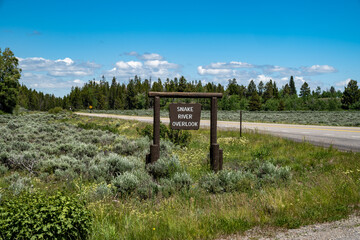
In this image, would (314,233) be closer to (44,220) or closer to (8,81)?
(44,220)

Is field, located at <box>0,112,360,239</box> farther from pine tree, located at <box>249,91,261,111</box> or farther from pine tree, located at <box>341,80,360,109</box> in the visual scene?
pine tree, located at <box>341,80,360,109</box>

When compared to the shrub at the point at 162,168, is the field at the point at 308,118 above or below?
above

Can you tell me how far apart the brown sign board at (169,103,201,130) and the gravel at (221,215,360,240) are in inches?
168

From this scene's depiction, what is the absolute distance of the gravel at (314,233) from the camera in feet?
13.7

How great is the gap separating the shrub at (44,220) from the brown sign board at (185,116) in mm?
4457

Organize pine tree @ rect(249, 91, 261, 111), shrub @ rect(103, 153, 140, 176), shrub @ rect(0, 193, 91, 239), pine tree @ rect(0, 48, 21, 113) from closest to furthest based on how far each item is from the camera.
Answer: shrub @ rect(0, 193, 91, 239), shrub @ rect(103, 153, 140, 176), pine tree @ rect(0, 48, 21, 113), pine tree @ rect(249, 91, 261, 111)

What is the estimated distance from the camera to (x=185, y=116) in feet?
27.5

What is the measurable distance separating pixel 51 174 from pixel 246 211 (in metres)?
5.96

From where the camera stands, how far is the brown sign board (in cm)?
834

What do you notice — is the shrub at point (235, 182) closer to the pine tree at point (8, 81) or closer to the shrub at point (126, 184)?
the shrub at point (126, 184)

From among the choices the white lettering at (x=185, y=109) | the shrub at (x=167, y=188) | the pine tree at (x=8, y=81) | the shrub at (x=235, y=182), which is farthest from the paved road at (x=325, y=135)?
the pine tree at (x=8, y=81)

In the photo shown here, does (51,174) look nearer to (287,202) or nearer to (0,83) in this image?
(287,202)

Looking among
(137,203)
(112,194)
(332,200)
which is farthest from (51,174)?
(332,200)

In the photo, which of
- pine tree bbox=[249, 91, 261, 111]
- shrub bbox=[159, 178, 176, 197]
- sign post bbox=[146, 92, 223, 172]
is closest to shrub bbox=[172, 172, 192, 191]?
shrub bbox=[159, 178, 176, 197]
